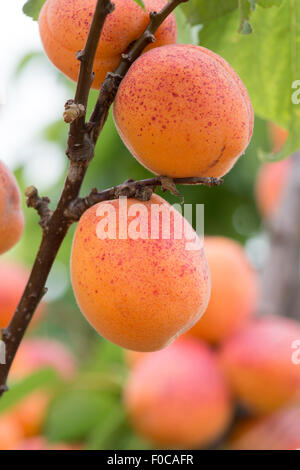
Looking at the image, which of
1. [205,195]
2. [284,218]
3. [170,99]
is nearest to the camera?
[170,99]

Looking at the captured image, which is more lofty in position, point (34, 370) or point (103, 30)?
point (103, 30)

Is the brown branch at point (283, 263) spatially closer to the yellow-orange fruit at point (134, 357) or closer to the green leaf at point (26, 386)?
the yellow-orange fruit at point (134, 357)

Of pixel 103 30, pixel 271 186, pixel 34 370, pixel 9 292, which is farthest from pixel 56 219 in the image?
pixel 271 186

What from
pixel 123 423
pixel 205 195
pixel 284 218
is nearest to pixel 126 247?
pixel 123 423

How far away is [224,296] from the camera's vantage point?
1.35 metres

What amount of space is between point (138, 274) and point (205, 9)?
11.5 inches

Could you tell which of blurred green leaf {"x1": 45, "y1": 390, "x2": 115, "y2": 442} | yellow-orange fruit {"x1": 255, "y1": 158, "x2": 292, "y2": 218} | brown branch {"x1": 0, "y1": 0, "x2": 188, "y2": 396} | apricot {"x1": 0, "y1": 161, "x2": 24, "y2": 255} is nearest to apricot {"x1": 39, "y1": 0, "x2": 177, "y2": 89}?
brown branch {"x1": 0, "y1": 0, "x2": 188, "y2": 396}

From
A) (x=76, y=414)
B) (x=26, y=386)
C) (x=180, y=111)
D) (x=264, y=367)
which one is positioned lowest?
(x=76, y=414)

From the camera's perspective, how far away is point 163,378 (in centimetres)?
127

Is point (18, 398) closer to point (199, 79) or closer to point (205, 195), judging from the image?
point (199, 79)

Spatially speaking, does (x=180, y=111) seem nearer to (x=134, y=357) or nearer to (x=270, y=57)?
(x=270, y=57)

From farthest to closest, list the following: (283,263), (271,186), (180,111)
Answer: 1. (271,186)
2. (283,263)
3. (180,111)

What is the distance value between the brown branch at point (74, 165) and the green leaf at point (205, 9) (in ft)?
0.32

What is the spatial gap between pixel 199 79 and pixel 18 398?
78 cm
